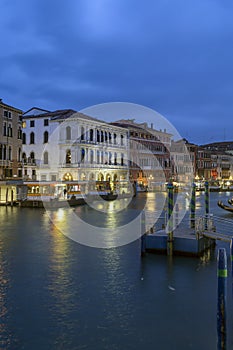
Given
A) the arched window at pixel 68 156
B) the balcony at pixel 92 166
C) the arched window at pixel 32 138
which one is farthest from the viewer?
the arched window at pixel 32 138

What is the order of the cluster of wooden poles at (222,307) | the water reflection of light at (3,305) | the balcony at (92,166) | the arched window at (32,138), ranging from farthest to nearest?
the arched window at (32,138) < the balcony at (92,166) < the water reflection of light at (3,305) < the cluster of wooden poles at (222,307)

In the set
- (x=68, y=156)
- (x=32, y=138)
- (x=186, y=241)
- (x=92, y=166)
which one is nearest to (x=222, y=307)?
(x=186, y=241)

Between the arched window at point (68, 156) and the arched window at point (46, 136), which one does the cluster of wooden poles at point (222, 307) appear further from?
the arched window at point (46, 136)

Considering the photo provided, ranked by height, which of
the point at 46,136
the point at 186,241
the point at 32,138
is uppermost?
the point at 46,136

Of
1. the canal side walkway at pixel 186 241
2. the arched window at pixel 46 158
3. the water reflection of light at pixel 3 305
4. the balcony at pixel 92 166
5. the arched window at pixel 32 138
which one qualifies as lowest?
the water reflection of light at pixel 3 305

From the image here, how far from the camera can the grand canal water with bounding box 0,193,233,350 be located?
6391mm

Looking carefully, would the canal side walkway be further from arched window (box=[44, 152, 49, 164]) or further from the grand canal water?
arched window (box=[44, 152, 49, 164])

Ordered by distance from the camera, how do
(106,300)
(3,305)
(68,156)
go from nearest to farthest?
1. (3,305)
2. (106,300)
3. (68,156)

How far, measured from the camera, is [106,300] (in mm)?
8203

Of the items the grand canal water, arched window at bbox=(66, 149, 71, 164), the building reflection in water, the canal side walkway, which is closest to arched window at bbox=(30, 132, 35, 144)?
arched window at bbox=(66, 149, 71, 164)

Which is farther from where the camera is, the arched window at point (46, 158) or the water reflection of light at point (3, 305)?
the arched window at point (46, 158)

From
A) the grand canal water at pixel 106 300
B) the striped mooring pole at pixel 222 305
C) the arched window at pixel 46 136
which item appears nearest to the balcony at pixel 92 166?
the arched window at pixel 46 136

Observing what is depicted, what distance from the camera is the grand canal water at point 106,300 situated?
6.39 metres

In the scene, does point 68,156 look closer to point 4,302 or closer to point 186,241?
point 186,241
